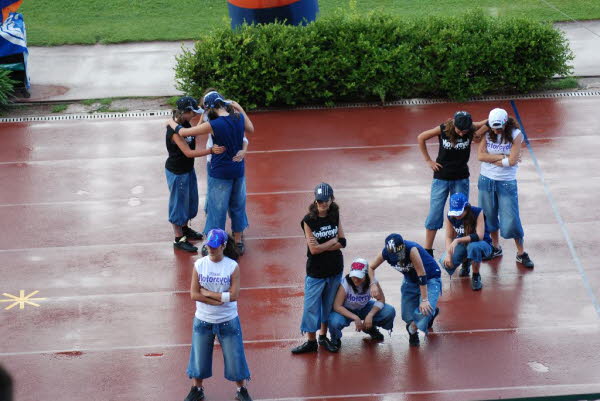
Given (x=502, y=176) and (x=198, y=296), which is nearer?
(x=198, y=296)

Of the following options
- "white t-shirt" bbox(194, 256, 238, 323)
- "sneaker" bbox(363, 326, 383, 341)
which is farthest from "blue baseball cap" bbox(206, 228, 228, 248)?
"sneaker" bbox(363, 326, 383, 341)

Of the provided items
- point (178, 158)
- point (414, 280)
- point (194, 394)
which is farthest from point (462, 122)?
point (194, 394)

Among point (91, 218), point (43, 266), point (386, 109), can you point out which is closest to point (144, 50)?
point (386, 109)

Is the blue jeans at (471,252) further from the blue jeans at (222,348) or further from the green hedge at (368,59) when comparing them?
the green hedge at (368,59)

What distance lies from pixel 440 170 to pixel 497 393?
289cm

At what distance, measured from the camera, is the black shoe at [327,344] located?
8633 mm

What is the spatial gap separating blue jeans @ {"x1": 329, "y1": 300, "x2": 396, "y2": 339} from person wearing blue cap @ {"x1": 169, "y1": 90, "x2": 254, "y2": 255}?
2349 millimetres

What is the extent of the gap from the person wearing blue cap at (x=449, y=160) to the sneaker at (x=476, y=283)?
79cm

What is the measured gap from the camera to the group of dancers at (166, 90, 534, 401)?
25.0ft

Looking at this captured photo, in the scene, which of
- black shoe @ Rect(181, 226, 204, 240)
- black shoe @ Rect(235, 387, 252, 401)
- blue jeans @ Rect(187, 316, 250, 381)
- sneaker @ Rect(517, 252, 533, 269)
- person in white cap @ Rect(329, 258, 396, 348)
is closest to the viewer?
blue jeans @ Rect(187, 316, 250, 381)

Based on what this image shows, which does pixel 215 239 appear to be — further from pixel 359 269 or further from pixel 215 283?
pixel 359 269

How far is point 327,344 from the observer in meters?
8.66

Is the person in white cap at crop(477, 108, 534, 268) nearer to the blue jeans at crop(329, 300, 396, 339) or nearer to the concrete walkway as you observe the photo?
the blue jeans at crop(329, 300, 396, 339)

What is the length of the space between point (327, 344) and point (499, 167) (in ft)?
9.27
